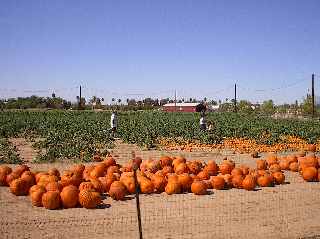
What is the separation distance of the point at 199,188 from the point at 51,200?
3.47 metres

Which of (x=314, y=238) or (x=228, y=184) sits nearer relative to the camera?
(x=314, y=238)

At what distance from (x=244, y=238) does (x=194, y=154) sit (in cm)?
1107

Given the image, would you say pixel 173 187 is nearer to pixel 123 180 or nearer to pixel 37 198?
pixel 123 180

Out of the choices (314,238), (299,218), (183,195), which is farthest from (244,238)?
(183,195)

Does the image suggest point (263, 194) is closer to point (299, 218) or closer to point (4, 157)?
point (299, 218)

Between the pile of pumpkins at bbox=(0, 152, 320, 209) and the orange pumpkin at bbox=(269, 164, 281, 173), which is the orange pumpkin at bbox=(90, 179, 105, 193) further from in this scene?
the orange pumpkin at bbox=(269, 164, 281, 173)

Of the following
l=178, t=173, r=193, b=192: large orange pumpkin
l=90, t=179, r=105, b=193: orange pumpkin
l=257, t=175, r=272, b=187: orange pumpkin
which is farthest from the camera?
l=257, t=175, r=272, b=187: orange pumpkin

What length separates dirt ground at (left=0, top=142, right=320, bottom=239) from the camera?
7324mm

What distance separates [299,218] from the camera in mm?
8328

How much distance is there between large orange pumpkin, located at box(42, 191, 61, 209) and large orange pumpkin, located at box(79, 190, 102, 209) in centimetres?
49

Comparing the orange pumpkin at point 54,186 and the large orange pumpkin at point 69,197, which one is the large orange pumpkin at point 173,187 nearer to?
the large orange pumpkin at point 69,197

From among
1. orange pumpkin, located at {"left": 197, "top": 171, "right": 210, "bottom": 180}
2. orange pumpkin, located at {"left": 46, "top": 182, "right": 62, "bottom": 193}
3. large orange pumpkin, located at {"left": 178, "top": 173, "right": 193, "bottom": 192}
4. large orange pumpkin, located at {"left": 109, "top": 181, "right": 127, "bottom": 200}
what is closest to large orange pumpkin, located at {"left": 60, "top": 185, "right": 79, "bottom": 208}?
orange pumpkin, located at {"left": 46, "top": 182, "right": 62, "bottom": 193}

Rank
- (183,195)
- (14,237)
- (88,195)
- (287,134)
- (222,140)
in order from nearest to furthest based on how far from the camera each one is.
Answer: (14,237) → (88,195) → (183,195) → (222,140) → (287,134)

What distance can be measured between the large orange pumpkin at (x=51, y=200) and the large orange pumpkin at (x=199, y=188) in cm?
323
